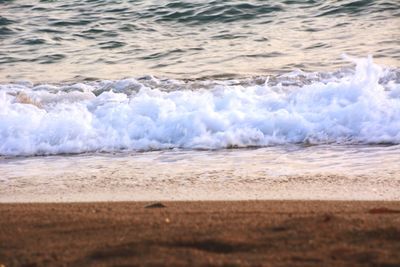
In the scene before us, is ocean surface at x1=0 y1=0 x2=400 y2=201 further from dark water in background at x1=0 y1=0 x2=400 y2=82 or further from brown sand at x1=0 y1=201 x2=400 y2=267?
brown sand at x1=0 y1=201 x2=400 y2=267

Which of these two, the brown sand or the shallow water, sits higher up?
the brown sand

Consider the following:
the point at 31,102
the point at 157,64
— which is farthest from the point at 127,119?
the point at 157,64

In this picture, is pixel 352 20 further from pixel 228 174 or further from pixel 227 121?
pixel 228 174

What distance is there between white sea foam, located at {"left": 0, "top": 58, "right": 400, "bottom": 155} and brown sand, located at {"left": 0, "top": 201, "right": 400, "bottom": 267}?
2.67 meters

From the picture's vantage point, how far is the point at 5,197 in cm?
537

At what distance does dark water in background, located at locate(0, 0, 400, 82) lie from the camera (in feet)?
34.1

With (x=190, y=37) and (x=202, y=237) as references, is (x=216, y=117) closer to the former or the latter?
(x=202, y=237)

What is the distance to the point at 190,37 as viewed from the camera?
12.5 meters

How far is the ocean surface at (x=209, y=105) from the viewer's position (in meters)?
5.70

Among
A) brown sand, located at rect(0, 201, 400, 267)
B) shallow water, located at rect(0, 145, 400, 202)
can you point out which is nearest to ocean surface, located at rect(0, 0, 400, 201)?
shallow water, located at rect(0, 145, 400, 202)

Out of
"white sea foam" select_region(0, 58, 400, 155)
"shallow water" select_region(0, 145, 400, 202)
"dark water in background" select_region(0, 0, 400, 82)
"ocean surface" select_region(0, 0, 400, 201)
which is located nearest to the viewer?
"shallow water" select_region(0, 145, 400, 202)

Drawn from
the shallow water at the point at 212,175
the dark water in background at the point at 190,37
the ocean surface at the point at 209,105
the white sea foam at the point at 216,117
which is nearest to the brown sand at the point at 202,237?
the shallow water at the point at 212,175

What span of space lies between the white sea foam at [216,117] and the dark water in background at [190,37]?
4.72ft

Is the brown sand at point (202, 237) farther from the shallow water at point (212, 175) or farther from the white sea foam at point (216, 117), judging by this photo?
the white sea foam at point (216, 117)
